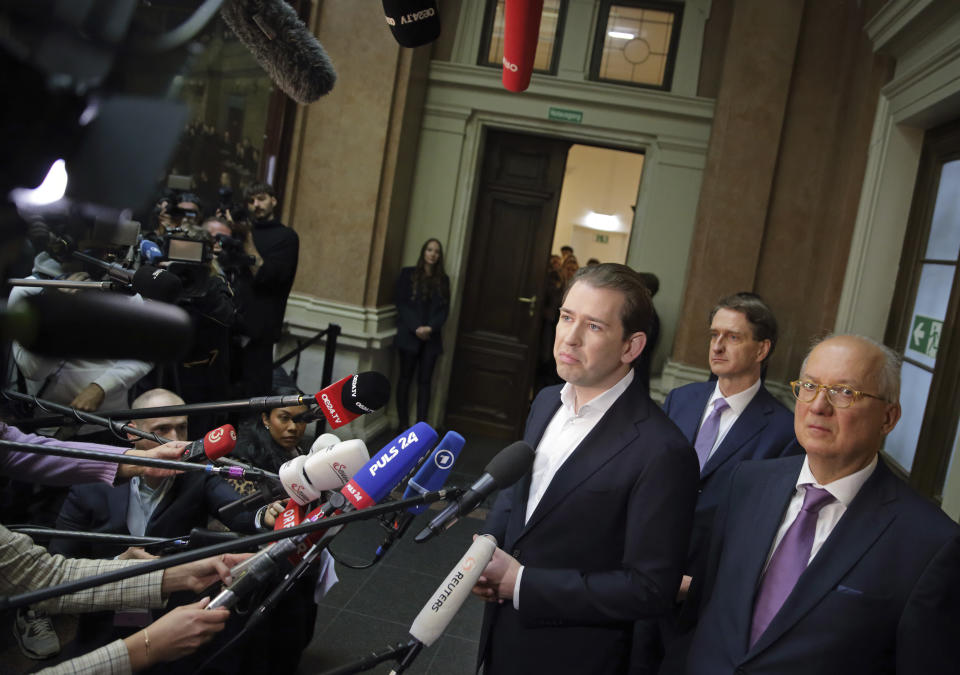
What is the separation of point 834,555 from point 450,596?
2.59 ft

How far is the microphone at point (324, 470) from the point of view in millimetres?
1377

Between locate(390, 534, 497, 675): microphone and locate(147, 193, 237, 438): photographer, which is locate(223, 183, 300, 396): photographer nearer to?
locate(147, 193, 237, 438): photographer

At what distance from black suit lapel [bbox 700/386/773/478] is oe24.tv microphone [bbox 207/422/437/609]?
155 centimetres

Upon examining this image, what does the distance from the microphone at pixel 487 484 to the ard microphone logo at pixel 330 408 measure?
0.26 meters

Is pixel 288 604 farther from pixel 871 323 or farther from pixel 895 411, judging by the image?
pixel 871 323

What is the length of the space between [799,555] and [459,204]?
6049mm

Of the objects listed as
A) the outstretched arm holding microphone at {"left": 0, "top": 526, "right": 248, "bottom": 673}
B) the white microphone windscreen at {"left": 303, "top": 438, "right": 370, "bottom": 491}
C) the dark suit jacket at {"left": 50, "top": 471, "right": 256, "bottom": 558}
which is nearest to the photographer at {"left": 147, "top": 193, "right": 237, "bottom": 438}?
the dark suit jacket at {"left": 50, "top": 471, "right": 256, "bottom": 558}

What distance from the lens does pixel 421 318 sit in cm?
707

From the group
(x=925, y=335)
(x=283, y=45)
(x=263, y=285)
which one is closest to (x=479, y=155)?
(x=263, y=285)

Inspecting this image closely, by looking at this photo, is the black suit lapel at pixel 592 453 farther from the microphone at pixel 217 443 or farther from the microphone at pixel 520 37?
the microphone at pixel 520 37

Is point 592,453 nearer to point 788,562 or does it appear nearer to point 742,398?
point 788,562

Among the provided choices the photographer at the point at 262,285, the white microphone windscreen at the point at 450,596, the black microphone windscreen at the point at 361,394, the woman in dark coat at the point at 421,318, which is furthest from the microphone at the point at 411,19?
the woman in dark coat at the point at 421,318

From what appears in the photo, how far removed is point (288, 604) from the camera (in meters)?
3.06

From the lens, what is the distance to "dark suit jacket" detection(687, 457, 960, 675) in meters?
1.46
